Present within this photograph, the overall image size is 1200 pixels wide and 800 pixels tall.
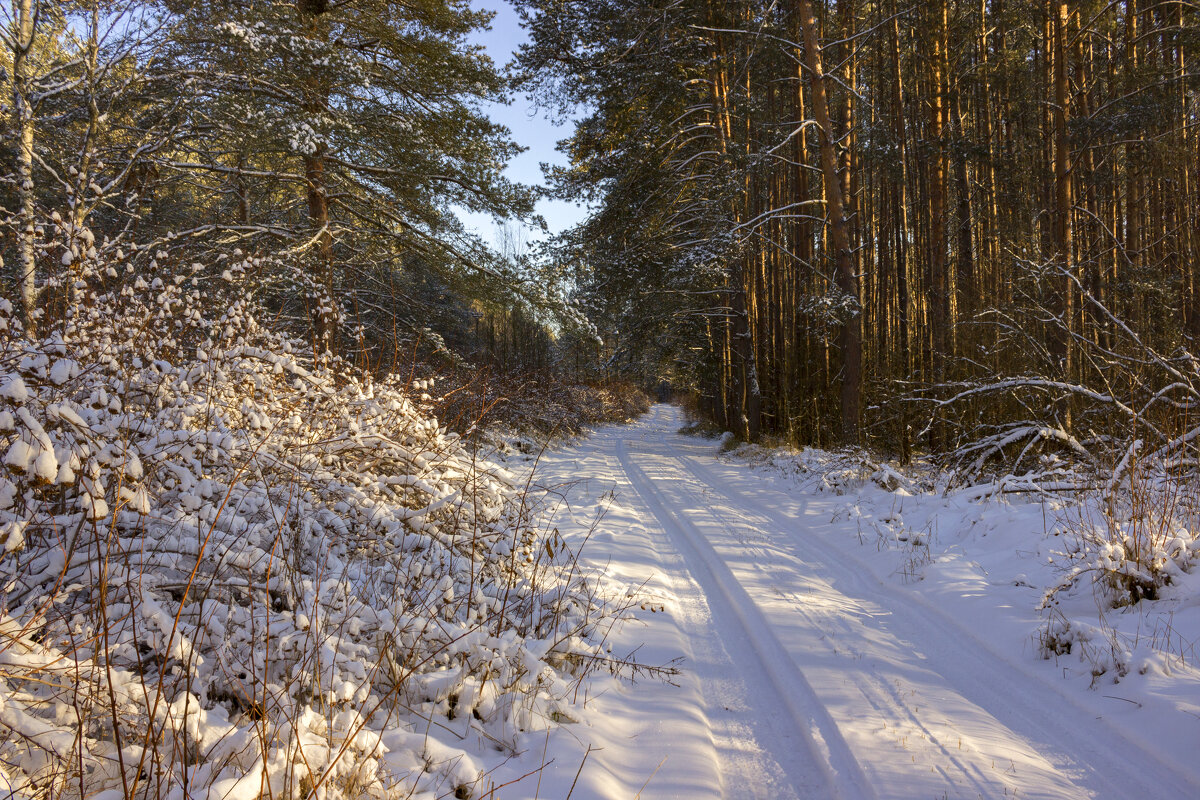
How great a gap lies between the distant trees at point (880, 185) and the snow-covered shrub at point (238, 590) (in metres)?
7.47

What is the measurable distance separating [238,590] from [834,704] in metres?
3.17

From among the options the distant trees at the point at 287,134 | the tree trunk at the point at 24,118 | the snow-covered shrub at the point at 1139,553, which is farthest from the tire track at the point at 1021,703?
the tree trunk at the point at 24,118

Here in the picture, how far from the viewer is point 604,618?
395cm

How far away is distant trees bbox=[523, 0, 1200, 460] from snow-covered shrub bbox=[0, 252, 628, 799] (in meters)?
7.47

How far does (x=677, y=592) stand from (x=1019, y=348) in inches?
291

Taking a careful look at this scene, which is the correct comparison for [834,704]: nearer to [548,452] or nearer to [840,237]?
[840,237]

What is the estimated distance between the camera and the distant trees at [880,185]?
9.66 metres

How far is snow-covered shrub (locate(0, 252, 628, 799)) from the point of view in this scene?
1.76 metres

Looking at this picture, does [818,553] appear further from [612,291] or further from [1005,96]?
[1005,96]

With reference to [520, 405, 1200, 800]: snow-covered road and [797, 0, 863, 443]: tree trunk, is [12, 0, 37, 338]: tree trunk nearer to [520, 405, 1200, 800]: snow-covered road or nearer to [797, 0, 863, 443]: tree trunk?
[520, 405, 1200, 800]: snow-covered road

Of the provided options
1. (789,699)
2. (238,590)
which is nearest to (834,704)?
(789,699)

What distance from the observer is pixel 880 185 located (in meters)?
18.4

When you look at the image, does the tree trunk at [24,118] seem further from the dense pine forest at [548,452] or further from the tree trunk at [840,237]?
the tree trunk at [840,237]

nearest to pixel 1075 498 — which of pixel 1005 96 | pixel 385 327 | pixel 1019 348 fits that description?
pixel 1019 348
